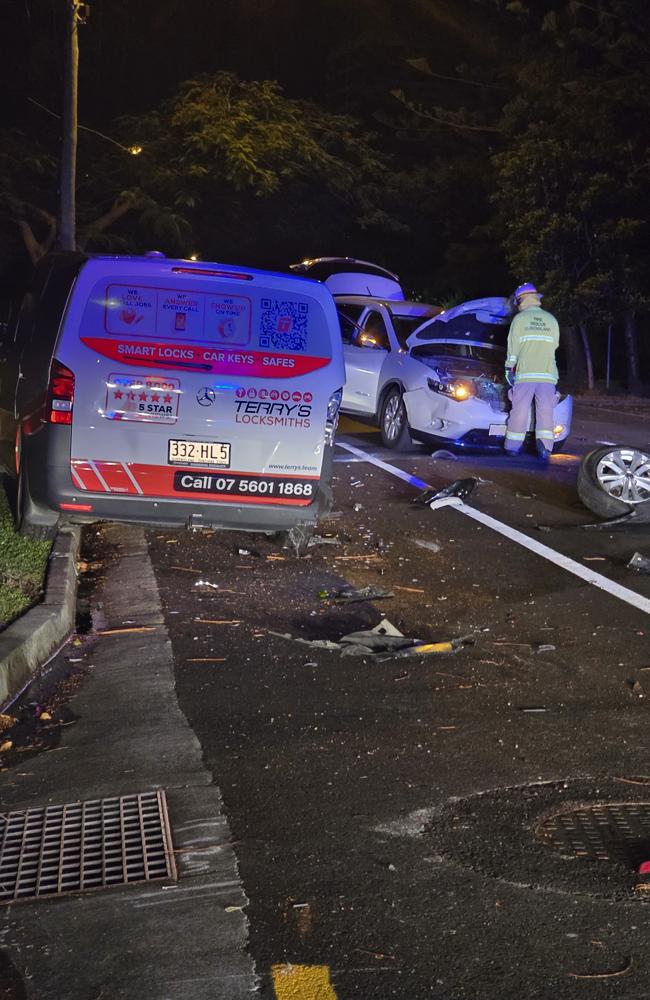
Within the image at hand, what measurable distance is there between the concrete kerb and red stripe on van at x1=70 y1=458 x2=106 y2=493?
487mm

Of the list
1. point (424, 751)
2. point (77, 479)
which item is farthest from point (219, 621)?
point (424, 751)

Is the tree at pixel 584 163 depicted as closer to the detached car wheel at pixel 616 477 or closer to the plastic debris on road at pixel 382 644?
the detached car wheel at pixel 616 477

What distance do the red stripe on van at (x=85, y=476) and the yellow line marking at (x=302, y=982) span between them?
4.82 meters

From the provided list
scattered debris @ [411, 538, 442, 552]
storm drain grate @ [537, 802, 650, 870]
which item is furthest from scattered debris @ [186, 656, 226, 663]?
scattered debris @ [411, 538, 442, 552]

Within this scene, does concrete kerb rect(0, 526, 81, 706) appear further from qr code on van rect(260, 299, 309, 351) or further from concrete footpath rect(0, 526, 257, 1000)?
qr code on van rect(260, 299, 309, 351)

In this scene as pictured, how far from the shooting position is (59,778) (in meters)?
4.84

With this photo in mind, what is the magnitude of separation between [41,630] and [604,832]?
10.6ft

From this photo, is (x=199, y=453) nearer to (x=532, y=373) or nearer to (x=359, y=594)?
(x=359, y=594)

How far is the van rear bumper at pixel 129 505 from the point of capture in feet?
25.4

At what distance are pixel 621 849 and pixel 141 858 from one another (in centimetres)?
165

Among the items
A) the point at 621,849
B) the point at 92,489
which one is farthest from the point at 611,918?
the point at 92,489

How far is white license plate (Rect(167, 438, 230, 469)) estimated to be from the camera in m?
7.89

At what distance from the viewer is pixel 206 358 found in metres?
7.89

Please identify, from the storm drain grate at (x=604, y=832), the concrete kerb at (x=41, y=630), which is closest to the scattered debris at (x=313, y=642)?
the concrete kerb at (x=41, y=630)
